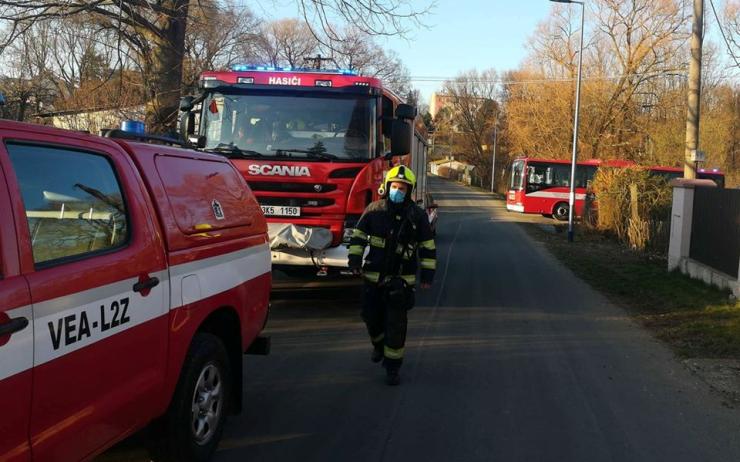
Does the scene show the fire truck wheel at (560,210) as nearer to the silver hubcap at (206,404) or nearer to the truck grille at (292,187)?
the truck grille at (292,187)

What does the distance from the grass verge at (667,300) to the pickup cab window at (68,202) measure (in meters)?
5.89

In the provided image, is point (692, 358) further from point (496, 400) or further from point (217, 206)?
point (217, 206)

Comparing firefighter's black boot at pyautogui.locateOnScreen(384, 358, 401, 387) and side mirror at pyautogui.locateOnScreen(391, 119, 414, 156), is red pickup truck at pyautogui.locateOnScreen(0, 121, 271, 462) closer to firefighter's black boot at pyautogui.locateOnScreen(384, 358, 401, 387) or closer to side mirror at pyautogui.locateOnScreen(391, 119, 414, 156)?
firefighter's black boot at pyautogui.locateOnScreen(384, 358, 401, 387)

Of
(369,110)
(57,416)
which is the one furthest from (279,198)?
(57,416)

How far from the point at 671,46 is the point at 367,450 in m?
39.5

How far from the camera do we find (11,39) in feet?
32.2

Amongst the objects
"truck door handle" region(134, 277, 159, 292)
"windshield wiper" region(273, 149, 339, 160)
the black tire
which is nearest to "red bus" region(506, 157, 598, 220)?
the black tire

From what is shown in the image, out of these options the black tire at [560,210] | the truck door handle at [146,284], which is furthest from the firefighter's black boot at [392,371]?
the black tire at [560,210]

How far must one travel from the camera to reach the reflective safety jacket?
554 centimetres

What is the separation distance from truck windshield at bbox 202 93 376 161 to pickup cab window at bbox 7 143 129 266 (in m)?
5.05

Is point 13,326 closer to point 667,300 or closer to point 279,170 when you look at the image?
point 279,170

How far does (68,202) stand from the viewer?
2793 millimetres

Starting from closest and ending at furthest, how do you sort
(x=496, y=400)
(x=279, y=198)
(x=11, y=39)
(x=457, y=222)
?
(x=496, y=400)
(x=279, y=198)
(x=11, y=39)
(x=457, y=222)

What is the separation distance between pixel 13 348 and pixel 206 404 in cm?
170
